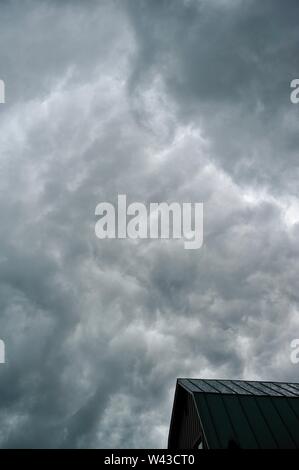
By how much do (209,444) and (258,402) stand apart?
448cm

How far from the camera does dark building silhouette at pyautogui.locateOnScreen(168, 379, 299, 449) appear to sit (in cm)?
1505

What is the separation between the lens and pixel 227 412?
16234 millimetres

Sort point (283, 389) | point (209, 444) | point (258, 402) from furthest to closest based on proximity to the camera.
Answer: point (283, 389) < point (258, 402) < point (209, 444)

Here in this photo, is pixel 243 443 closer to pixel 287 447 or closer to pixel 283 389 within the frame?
pixel 287 447

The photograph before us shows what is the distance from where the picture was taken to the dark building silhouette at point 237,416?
1505cm

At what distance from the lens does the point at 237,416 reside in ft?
52.9
